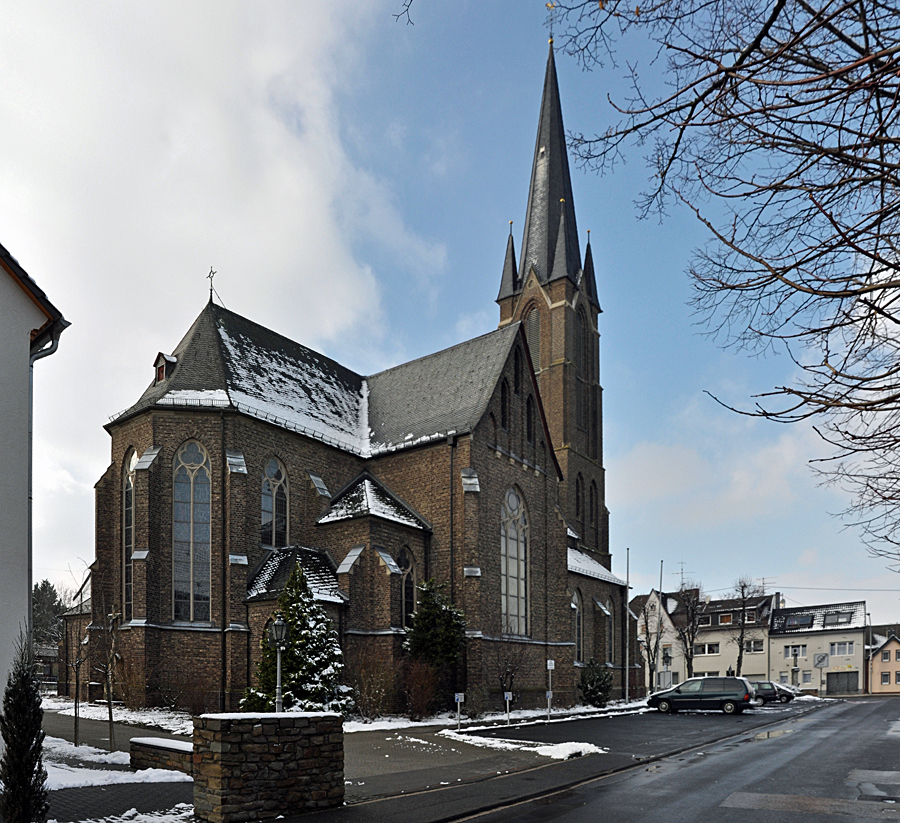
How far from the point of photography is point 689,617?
68.1 metres

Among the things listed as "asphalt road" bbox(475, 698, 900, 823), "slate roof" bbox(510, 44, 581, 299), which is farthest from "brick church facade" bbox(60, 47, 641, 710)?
"slate roof" bbox(510, 44, 581, 299)

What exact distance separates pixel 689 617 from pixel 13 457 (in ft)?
207

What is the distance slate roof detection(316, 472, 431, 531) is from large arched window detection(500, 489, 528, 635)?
375 cm

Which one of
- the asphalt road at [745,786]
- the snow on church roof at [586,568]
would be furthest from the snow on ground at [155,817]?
the snow on church roof at [586,568]

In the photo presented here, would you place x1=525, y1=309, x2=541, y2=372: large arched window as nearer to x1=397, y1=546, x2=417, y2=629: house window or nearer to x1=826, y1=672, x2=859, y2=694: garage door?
x1=397, y1=546, x2=417, y2=629: house window

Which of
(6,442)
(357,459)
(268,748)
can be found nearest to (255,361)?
(357,459)

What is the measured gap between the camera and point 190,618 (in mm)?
28578

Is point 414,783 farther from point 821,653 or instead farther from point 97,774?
point 821,653

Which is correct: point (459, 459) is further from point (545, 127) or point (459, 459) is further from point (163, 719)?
point (545, 127)

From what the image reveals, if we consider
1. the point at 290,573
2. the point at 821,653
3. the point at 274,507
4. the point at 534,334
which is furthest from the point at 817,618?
the point at 290,573

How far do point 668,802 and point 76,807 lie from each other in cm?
780

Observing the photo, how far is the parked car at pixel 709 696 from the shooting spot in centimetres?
3412

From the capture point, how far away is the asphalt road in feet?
35.4

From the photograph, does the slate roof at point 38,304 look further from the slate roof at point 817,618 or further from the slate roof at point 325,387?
the slate roof at point 817,618
